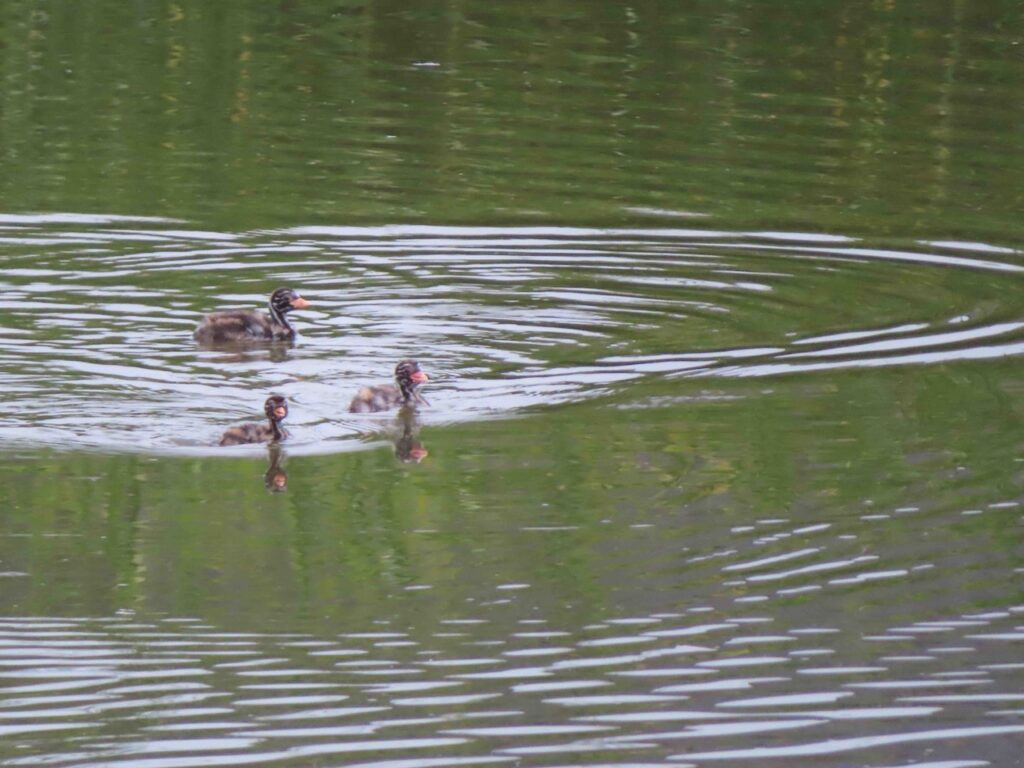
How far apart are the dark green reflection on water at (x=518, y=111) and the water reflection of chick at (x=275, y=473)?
5169 mm

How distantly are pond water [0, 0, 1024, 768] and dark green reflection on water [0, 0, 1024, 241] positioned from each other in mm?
66

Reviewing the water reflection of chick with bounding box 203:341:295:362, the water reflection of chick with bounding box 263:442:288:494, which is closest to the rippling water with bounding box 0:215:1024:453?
the water reflection of chick with bounding box 203:341:295:362

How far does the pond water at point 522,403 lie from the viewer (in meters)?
6.40

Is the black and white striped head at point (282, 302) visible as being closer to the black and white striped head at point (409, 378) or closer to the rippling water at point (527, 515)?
the rippling water at point (527, 515)

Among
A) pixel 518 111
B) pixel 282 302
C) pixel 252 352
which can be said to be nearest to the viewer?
pixel 252 352

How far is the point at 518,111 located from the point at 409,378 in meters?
8.30

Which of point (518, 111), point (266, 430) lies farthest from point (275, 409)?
point (518, 111)

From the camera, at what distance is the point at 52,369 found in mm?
10742

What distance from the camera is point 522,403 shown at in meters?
10.2

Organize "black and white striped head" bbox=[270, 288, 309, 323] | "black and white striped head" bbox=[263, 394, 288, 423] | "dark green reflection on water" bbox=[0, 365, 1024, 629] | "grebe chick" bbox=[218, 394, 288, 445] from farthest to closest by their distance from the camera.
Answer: "black and white striped head" bbox=[270, 288, 309, 323]
"black and white striped head" bbox=[263, 394, 288, 423]
"grebe chick" bbox=[218, 394, 288, 445]
"dark green reflection on water" bbox=[0, 365, 1024, 629]

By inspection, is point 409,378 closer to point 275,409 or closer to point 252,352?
point 275,409

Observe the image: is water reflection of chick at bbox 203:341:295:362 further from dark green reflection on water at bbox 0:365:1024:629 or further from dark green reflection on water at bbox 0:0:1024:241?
dark green reflection on water at bbox 0:0:1024:241

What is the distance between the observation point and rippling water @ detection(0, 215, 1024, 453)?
10.4 metres

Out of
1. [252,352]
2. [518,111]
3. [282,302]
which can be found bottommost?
[252,352]
